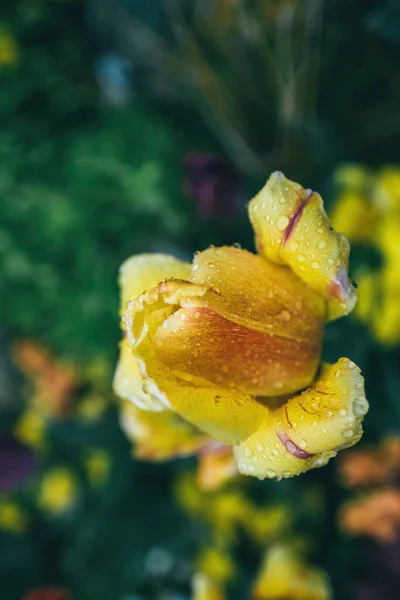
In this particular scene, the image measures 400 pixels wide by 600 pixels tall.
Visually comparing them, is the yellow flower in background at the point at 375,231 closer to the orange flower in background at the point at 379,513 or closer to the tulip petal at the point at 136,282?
the orange flower in background at the point at 379,513

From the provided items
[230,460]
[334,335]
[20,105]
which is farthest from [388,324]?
[20,105]

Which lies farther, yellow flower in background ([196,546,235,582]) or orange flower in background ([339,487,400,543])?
yellow flower in background ([196,546,235,582])

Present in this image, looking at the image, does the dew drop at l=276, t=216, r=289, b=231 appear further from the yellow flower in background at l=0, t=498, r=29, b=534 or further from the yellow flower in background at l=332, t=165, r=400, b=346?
the yellow flower in background at l=0, t=498, r=29, b=534

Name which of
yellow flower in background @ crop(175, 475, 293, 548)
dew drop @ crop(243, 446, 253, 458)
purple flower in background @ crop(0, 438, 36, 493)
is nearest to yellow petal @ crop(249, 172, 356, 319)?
dew drop @ crop(243, 446, 253, 458)

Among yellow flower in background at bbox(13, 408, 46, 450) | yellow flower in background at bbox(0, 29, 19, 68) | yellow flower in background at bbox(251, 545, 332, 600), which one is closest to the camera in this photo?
yellow flower in background at bbox(251, 545, 332, 600)

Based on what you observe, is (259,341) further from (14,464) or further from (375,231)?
(14,464)

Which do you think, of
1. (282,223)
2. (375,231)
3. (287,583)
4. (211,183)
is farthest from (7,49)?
(287,583)

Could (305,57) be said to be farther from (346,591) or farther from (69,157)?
(346,591)
